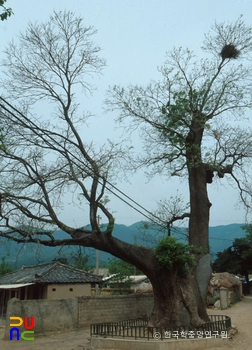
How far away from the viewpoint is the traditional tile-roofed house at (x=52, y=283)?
20781mm

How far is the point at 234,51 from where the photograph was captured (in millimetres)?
14930

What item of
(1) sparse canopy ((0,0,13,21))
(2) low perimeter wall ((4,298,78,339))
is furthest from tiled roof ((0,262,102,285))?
(1) sparse canopy ((0,0,13,21))

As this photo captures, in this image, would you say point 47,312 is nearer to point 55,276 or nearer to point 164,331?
point 55,276

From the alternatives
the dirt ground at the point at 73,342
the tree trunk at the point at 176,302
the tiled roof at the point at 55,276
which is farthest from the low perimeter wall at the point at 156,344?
the tiled roof at the point at 55,276

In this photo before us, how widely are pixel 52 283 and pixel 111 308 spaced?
14.7ft

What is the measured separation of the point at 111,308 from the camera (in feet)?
58.1

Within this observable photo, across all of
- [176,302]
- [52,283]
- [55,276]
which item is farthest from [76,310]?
[176,302]

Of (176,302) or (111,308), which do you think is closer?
(176,302)

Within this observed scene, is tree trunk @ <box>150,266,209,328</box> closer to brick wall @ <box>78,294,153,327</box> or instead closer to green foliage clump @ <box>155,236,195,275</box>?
green foliage clump @ <box>155,236,195,275</box>

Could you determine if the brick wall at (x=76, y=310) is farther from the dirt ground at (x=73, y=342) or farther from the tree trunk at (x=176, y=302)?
the tree trunk at (x=176, y=302)

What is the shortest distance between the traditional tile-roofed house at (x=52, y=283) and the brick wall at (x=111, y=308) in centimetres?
397

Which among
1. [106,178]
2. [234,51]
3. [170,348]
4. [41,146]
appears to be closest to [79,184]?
[106,178]

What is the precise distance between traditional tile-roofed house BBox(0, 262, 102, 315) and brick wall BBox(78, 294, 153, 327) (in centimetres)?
397

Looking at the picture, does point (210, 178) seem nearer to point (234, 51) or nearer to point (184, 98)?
point (184, 98)
